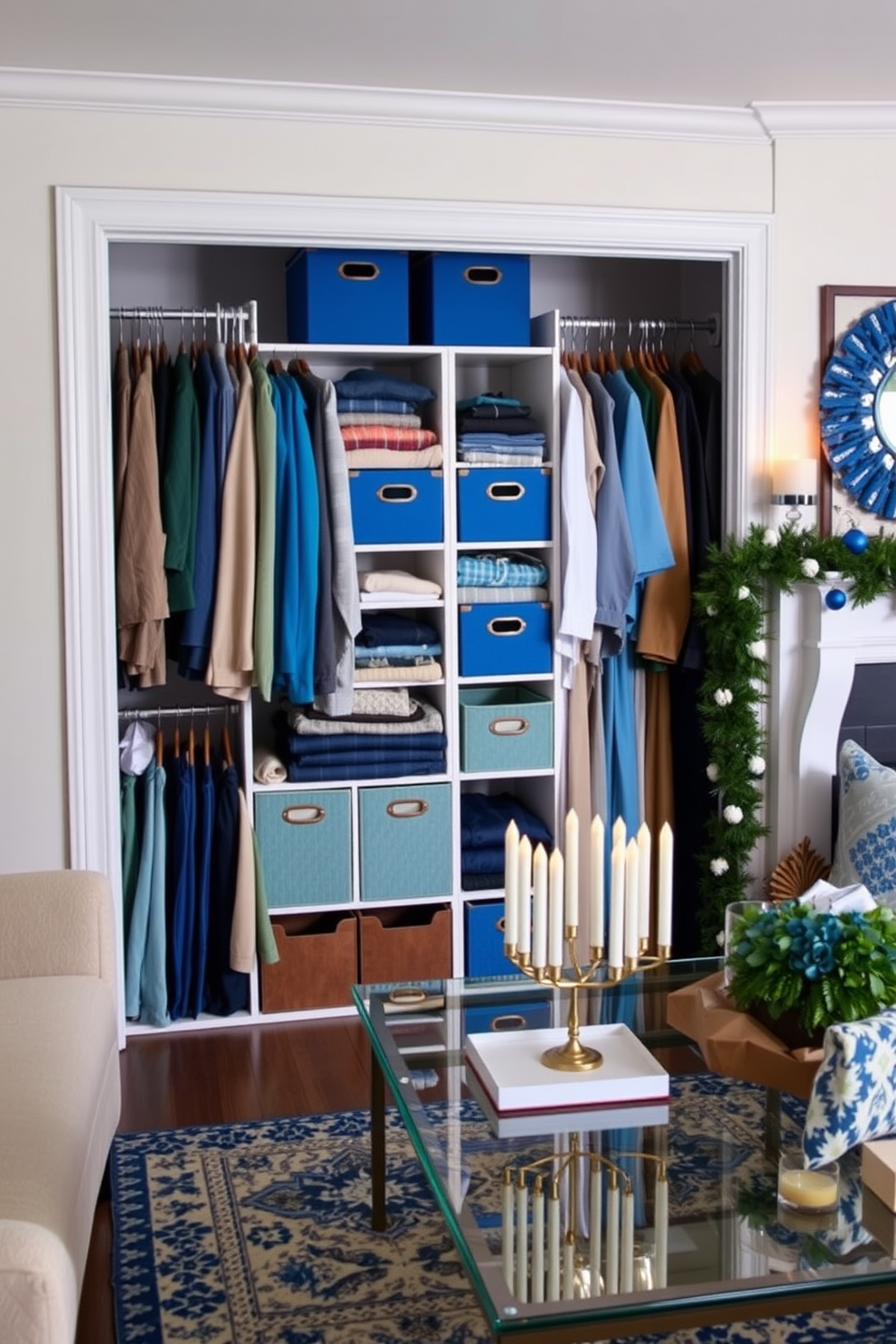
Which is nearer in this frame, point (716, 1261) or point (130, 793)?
point (716, 1261)

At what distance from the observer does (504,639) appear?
14.8 feet

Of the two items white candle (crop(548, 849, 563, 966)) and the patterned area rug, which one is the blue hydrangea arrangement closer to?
the patterned area rug

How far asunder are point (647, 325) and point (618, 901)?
2685 millimetres

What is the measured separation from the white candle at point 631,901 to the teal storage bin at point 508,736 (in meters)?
2.01

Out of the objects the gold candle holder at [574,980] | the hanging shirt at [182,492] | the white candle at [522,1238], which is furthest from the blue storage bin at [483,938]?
the white candle at [522,1238]

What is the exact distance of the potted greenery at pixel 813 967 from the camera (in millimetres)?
2400

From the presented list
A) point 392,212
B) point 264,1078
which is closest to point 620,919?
point 264,1078

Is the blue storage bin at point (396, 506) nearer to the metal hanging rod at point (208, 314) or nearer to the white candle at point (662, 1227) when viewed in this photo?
the metal hanging rod at point (208, 314)

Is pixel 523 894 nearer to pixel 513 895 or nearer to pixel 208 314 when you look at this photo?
pixel 513 895

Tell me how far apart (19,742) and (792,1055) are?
223cm

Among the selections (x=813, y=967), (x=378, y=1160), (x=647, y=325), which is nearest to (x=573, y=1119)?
(x=813, y=967)

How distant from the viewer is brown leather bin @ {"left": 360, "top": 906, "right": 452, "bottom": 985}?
441 centimetres

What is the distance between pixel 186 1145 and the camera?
3.45m

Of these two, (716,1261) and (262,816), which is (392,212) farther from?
(716,1261)
